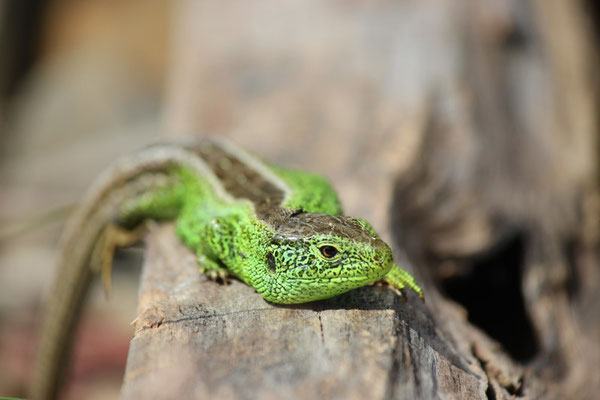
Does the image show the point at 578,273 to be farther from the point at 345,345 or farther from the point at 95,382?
→ the point at 95,382

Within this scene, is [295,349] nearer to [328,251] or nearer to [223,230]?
[328,251]

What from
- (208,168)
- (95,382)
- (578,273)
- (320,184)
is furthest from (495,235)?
(95,382)

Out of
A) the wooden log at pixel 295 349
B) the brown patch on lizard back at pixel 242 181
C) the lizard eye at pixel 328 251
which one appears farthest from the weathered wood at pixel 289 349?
the brown patch on lizard back at pixel 242 181

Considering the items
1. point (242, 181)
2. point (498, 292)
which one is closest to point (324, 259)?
point (242, 181)

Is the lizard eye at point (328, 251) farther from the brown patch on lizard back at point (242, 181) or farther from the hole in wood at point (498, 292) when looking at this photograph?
the hole in wood at point (498, 292)

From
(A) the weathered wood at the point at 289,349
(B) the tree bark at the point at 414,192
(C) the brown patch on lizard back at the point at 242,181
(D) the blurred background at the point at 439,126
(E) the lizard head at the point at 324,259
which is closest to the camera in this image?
(A) the weathered wood at the point at 289,349

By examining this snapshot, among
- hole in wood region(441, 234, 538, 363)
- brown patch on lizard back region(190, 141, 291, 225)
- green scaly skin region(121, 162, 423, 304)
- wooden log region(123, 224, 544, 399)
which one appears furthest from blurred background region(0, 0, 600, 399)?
wooden log region(123, 224, 544, 399)

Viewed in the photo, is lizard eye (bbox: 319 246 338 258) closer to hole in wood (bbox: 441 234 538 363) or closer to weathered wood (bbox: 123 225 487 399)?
weathered wood (bbox: 123 225 487 399)
